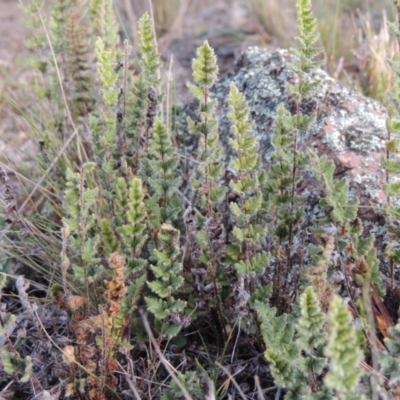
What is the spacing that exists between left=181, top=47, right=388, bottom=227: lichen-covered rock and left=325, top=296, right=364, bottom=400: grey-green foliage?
78 centimetres

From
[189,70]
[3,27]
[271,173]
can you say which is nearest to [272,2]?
[189,70]

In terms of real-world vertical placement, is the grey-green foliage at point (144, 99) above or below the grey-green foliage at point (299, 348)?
above

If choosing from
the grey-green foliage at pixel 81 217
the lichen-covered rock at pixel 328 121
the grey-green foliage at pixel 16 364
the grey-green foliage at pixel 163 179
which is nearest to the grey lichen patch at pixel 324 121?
the lichen-covered rock at pixel 328 121

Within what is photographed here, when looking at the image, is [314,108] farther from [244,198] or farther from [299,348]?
[299,348]

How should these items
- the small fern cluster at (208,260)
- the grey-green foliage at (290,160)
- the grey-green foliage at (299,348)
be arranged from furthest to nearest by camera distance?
the grey-green foliage at (290,160)
the small fern cluster at (208,260)
the grey-green foliage at (299,348)

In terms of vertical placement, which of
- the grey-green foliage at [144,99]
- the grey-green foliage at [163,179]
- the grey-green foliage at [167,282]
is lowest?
the grey-green foliage at [167,282]

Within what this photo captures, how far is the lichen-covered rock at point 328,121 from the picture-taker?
208 cm

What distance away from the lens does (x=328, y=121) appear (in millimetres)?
2244

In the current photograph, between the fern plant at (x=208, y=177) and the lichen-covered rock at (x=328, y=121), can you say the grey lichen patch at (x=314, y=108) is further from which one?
the fern plant at (x=208, y=177)

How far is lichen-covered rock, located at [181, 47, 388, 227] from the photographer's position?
2.08 m

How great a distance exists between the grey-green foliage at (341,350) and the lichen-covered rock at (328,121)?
30.9 inches

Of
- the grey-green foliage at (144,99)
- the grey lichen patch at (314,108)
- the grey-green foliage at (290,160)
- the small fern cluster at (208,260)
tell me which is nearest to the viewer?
the small fern cluster at (208,260)

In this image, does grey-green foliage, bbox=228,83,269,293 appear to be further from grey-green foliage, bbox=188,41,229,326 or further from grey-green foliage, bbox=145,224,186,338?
grey-green foliage, bbox=145,224,186,338

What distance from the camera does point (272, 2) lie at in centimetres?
465
